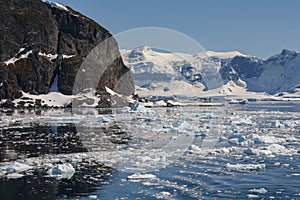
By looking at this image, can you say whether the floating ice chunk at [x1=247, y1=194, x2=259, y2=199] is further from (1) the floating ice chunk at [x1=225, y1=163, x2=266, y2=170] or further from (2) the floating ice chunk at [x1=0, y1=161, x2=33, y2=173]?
(2) the floating ice chunk at [x1=0, y1=161, x2=33, y2=173]

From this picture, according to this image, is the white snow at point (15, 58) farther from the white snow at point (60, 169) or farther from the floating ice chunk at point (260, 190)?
the floating ice chunk at point (260, 190)

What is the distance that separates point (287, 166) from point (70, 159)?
12.7m

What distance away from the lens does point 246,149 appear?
29.7 meters

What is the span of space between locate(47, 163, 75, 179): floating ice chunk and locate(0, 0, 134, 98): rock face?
306 ft

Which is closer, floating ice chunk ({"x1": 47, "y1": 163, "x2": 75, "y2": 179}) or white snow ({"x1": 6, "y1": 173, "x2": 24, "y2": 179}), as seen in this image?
white snow ({"x1": 6, "y1": 173, "x2": 24, "y2": 179})

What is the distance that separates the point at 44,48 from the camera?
4926 inches

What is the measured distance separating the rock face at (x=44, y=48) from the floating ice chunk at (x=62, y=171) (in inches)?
3669

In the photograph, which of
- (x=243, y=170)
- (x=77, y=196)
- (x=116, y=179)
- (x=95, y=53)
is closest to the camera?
(x=77, y=196)

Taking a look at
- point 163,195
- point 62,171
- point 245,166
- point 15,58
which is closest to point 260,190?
point 163,195

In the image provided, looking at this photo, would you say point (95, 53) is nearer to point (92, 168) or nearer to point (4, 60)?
point (4, 60)

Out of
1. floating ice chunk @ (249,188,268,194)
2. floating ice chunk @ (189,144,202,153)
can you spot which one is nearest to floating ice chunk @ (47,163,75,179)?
floating ice chunk @ (249,188,268,194)

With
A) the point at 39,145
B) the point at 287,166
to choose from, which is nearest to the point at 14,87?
the point at 39,145

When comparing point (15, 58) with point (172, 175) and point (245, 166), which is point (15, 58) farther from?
point (172, 175)

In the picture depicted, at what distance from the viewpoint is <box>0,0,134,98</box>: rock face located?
11569 centimetres
